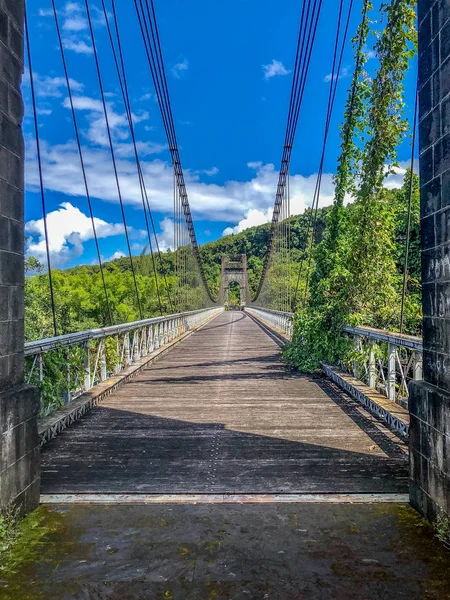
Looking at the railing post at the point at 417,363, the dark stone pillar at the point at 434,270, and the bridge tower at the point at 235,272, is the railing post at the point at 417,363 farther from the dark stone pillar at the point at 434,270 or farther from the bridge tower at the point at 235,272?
the bridge tower at the point at 235,272

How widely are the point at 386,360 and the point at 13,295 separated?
14.0ft

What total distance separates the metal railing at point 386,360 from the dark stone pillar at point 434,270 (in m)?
1.12

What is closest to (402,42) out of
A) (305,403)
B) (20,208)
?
(305,403)

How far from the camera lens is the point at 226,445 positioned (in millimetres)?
3744

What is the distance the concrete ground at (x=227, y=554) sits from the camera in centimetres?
183

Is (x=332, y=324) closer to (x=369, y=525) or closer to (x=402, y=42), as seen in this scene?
(x=402, y=42)

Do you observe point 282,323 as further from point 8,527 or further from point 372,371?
point 8,527

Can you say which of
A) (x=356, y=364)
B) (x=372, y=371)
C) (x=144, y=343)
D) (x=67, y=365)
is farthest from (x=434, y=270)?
(x=144, y=343)

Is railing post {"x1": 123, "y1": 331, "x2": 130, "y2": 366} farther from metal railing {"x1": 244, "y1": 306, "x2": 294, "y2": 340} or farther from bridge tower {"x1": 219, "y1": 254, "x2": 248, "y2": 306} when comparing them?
bridge tower {"x1": 219, "y1": 254, "x2": 248, "y2": 306}

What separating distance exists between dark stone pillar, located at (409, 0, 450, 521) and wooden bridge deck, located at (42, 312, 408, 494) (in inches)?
18.7

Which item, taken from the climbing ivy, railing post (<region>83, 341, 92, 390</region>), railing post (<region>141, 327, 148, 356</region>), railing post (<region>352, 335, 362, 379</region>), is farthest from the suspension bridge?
railing post (<region>141, 327, 148, 356</region>)

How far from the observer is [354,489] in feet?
9.18

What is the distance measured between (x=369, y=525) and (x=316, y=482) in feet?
1.93

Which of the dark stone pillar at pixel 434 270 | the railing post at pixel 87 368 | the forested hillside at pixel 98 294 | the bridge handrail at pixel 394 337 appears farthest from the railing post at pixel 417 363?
the forested hillside at pixel 98 294
